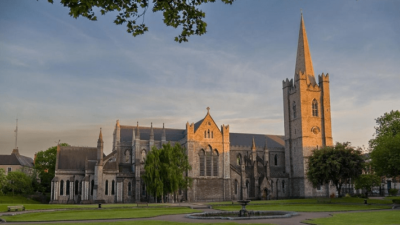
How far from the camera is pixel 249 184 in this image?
279 feet

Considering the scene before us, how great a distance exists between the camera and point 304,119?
86938 mm

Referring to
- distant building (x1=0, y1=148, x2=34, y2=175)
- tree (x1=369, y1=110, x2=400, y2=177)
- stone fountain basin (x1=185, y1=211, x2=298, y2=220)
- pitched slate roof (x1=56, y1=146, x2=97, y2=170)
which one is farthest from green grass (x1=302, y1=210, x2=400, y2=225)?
distant building (x1=0, y1=148, x2=34, y2=175)

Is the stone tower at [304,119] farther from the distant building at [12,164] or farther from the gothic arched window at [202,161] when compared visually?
the distant building at [12,164]

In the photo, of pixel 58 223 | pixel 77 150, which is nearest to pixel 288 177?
pixel 77 150

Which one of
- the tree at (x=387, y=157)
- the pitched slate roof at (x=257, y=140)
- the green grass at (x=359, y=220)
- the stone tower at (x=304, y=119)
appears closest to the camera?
the green grass at (x=359, y=220)

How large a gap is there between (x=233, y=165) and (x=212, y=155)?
8925 mm

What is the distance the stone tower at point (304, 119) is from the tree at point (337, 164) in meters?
15.8

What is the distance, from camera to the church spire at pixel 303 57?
3578 inches

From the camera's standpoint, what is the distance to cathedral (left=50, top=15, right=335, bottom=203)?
254 ft

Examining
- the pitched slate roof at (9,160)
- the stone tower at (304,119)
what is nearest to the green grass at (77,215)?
the stone tower at (304,119)

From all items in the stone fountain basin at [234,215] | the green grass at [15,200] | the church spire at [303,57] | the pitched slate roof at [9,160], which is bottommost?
the green grass at [15,200]

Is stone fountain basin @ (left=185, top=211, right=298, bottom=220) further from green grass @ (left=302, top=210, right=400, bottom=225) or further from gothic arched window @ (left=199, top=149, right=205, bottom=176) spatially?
gothic arched window @ (left=199, top=149, right=205, bottom=176)

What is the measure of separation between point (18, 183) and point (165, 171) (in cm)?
3428

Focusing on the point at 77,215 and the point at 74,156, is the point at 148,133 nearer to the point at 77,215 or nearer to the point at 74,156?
the point at 74,156
